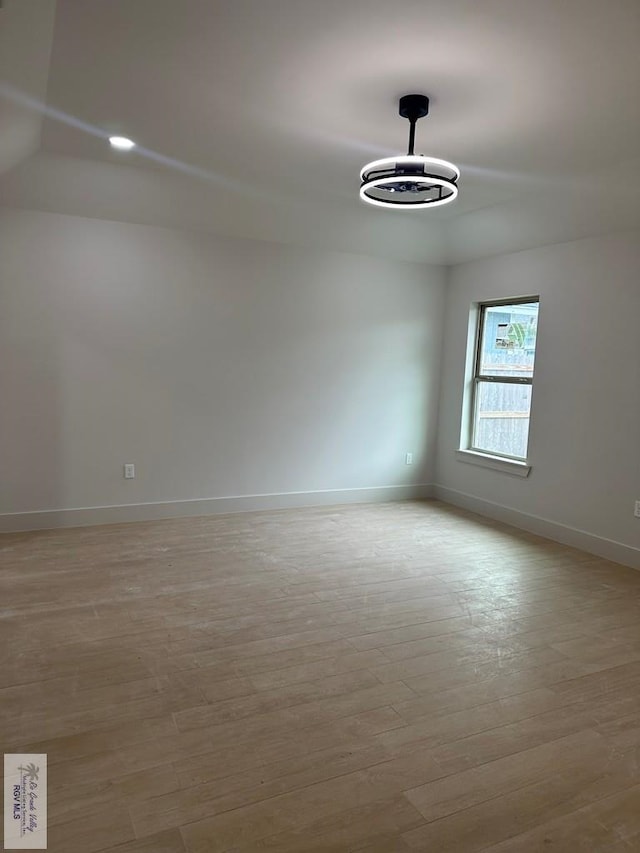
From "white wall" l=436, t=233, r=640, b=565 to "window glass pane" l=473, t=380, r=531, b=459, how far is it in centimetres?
23

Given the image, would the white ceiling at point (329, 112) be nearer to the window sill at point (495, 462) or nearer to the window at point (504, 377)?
the window at point (504, 377)

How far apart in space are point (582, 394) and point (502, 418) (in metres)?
0.97

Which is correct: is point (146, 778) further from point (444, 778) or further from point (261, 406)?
point (261, 406)

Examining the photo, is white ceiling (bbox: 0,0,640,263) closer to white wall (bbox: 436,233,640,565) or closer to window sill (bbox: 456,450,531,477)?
white wall (bbox: 436,233,640,565)

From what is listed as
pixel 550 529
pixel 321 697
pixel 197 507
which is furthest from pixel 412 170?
pixel 197 507

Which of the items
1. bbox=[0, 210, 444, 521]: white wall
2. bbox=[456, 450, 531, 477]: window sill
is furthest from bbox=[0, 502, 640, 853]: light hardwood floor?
bbox=[456, 450, 531, 477]: window sill

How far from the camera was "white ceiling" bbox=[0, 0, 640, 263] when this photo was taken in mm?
2203

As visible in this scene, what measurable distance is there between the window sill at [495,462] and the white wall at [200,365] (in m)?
0.50

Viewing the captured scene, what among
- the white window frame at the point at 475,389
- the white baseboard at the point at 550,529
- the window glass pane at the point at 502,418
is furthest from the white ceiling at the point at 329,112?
the white baseboard at the point at 550,529

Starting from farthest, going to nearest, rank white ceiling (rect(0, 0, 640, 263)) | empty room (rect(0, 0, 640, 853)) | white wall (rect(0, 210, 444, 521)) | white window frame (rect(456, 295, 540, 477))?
white window frame (rect(456, 295, 540, 477))
white wall (rect(0, 210, 444, 521))
white ceiling (rect(0, 0, 640, 263))
empty room (rect(0, 0, 640, 853))

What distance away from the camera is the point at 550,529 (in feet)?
15.2

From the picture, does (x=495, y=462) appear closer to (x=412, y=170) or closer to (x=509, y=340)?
(x=509, y=340)

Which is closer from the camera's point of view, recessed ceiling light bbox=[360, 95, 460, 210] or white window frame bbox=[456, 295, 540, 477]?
recessed ceiling light bbox=[360, 95, 460, 210]

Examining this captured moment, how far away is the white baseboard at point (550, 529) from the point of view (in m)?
4.07
